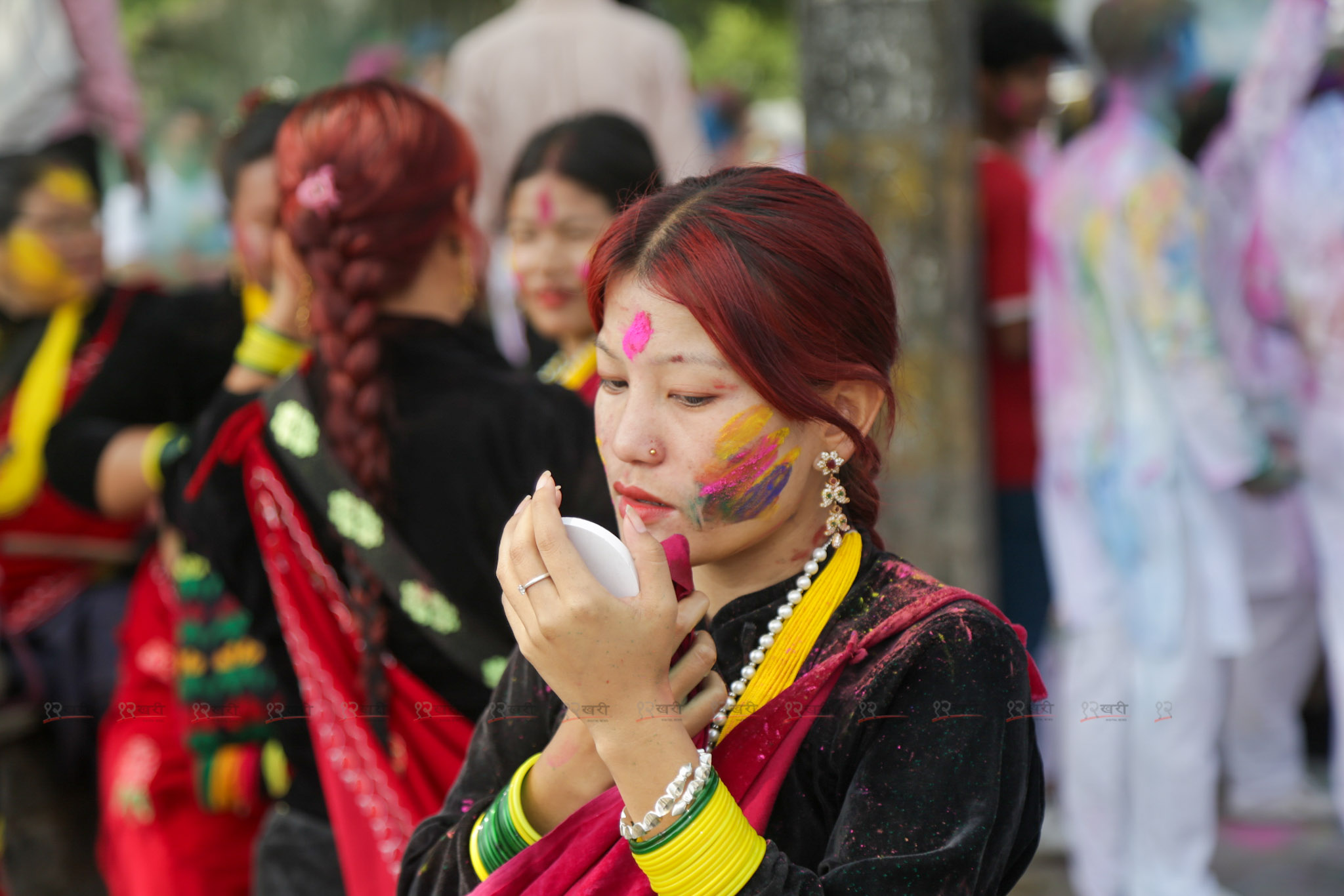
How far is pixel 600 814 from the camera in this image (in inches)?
51.1

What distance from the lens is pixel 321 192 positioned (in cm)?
210

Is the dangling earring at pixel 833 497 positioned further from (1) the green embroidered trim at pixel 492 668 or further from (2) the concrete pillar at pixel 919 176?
(2) the concrete pillar at pixel 919 176

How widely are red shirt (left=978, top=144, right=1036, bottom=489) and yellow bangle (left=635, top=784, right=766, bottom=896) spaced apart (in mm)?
3201

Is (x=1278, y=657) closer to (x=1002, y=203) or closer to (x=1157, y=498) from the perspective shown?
(x=1157, y=498)

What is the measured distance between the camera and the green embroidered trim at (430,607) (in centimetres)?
Result: 203

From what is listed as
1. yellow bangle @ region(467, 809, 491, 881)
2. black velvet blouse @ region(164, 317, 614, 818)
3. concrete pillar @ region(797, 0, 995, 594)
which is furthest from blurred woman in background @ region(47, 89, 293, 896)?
concrete pillar @ region(797, 0, 995, 594)

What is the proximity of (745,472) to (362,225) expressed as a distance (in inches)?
40.9

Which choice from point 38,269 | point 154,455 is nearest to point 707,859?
point 154,455

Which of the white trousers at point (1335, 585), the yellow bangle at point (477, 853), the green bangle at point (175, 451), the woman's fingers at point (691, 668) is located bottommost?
the white trousers at point (1335, 585)

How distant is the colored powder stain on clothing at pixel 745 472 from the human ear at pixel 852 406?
6 cm

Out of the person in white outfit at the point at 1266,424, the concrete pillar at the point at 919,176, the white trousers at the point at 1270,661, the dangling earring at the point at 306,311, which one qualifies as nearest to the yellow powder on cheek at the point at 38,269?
the dangling earring at the point at 306,311

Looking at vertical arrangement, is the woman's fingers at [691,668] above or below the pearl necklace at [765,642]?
above

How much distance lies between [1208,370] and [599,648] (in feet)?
8.83

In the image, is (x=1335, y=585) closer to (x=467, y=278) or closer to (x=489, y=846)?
(x=467, y=278)
